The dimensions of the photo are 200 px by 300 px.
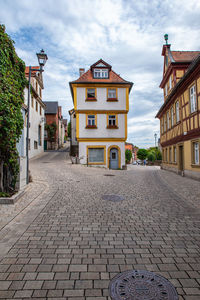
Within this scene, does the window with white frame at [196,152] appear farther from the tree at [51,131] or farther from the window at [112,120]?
the tree at [51,131]

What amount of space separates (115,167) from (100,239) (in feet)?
55.7

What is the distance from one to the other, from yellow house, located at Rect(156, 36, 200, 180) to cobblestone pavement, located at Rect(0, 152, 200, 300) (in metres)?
7.21

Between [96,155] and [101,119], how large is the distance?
4.11 meters

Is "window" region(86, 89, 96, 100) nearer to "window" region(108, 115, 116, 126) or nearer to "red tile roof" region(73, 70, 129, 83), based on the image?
"red tile roof" region(73, 70, 129, 83)

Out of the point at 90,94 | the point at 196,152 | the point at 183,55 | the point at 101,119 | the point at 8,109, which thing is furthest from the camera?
the point at 90,94

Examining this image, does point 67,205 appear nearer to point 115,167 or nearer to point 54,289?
point 54,289

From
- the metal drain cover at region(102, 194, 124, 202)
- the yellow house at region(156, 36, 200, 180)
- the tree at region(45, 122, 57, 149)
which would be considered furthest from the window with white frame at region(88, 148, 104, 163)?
the tree at region(45, 122, 57, 149)

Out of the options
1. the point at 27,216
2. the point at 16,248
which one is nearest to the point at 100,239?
the point at 16,248

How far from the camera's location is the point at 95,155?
2023 cm

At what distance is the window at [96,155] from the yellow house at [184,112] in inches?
282

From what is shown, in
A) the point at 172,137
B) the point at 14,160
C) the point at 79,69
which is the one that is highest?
the point at 79,69

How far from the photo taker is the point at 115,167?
20.6 metres

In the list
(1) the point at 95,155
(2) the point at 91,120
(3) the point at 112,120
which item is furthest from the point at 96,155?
(3) the point at 112,120

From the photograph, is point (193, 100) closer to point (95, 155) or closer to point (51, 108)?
point (95, 155)
